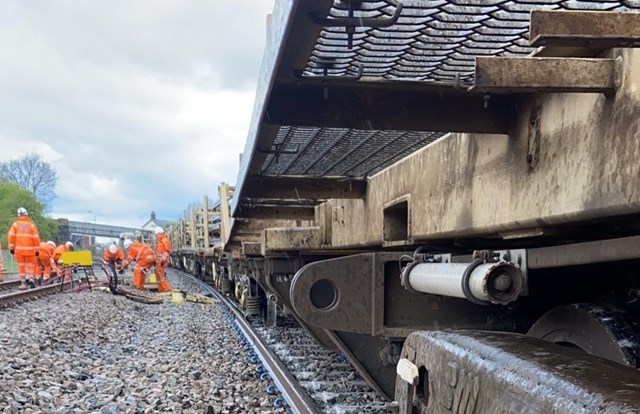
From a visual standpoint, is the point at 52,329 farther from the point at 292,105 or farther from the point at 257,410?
the point at 292,105

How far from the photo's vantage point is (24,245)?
15.0 m

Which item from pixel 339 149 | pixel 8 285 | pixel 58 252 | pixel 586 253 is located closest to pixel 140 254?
pixel 58 252

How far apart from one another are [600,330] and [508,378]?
0.56 metres

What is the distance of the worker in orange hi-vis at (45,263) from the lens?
16.7 metres

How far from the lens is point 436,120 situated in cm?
223

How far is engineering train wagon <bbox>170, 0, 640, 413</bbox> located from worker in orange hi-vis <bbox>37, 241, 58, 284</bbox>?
15.8 metres

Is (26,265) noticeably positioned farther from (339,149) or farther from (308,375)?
(339,149)

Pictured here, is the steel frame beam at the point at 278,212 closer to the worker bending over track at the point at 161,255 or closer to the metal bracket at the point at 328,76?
the metal bracket at the point at 328,76

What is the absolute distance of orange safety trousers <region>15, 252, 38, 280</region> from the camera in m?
15.3

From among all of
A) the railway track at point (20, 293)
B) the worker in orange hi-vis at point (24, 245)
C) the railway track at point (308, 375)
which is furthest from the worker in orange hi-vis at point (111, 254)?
the railway track at point (308, 375)

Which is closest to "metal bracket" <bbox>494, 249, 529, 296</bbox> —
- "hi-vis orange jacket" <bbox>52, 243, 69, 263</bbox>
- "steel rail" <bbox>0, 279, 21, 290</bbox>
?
"steel rail" <bbox>0, 279, 21, 290</bbox>

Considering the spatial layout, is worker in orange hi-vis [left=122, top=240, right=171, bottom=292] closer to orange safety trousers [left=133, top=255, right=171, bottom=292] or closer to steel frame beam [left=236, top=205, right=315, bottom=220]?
orange safety trousers [left=133, top=255, right=171, bottom=292]

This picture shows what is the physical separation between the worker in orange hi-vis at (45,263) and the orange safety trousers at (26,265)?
699mm

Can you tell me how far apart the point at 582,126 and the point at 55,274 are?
19818 millimetres
